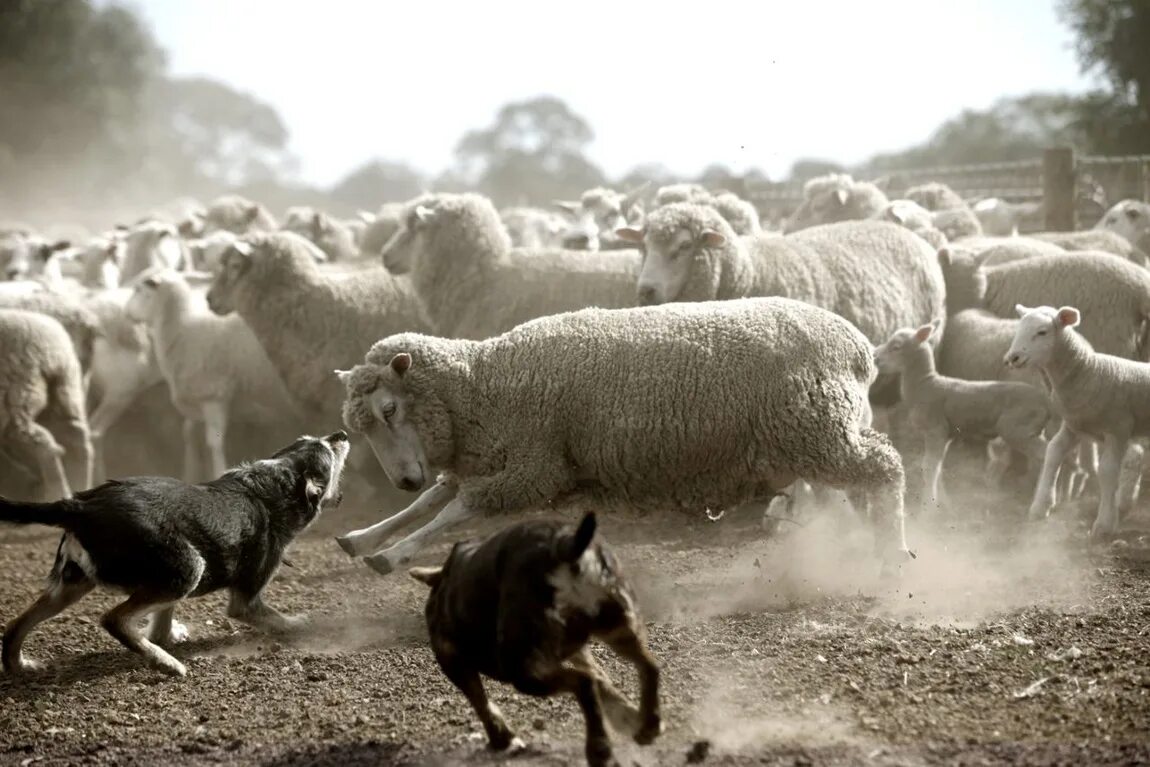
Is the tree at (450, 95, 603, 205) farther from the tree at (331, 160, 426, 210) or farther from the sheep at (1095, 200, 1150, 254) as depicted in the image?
the sheep at (1095, 200, 1150, 254)

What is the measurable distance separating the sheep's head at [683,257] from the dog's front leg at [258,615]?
123 inches

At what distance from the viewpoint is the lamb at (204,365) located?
10664 mm

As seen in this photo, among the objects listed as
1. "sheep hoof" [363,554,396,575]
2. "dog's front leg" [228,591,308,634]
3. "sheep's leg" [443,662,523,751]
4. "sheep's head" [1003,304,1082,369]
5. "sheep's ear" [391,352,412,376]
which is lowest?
"dog's front leg" [228,591,308,634]

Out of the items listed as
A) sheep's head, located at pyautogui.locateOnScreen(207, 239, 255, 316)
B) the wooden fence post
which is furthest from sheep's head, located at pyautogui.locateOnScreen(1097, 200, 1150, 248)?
sheep's head, located at pyautogui.locateOnScreen(207, 239, 255, 316)

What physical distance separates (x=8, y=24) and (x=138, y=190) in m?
10.1

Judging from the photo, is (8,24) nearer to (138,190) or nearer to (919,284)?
(138,190)

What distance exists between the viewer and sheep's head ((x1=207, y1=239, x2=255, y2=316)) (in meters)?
10.1

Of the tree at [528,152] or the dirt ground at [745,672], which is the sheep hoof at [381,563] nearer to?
the dirt ground at [745,672]

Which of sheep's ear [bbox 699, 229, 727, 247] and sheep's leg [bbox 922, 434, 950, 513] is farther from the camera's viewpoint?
sheep's ear [bbox 699, 229, 727, 247]

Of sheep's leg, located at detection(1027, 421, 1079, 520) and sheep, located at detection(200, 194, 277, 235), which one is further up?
sheep, located at detection(200, 194, 277, 235)

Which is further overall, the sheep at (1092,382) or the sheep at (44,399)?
the sheep at (44,399)

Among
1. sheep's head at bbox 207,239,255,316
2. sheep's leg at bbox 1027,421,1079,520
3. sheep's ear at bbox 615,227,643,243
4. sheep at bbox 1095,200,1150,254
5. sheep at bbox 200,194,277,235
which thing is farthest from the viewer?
sheep at bbox 200,194,277,235

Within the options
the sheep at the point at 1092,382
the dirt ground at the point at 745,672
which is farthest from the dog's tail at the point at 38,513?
the sheep at the point at 1092,382

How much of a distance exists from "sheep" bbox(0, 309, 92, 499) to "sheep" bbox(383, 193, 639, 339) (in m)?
2.37
